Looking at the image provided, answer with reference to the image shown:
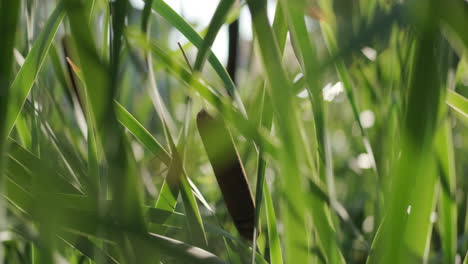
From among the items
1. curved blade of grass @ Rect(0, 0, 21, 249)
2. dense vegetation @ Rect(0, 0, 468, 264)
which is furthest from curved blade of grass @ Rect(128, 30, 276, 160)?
curved blade of grass @ Rect(0, 0, 21, 249)

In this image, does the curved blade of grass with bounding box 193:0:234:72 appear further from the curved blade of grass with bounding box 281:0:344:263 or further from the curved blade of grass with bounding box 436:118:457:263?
the curved blade of grass with bounding box 436:118:457:263

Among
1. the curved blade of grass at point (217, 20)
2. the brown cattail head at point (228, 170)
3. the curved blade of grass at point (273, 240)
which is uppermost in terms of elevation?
the curved blade of grass at point (217, 20)

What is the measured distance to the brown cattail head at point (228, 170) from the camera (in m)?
0.37

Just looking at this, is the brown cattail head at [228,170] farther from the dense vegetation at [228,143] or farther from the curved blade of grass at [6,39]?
the curved blade of grass at [6,39]

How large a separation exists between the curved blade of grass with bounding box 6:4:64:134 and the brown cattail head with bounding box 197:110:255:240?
0.36 ft

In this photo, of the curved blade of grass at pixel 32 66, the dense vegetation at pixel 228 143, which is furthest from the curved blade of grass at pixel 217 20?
the curved blade of grass at pixel 32 66

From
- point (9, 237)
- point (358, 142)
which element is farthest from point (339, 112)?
point (9, 237)

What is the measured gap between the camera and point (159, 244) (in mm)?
272

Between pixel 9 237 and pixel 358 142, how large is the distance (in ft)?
2.00

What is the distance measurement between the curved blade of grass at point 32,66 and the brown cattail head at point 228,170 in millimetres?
109

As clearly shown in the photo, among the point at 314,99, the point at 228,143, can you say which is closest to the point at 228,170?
the point at 228,143

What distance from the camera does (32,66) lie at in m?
0.37

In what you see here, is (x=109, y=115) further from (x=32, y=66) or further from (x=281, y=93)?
(x=32, y=66)

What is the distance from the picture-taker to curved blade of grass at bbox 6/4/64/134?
1.17 feet
